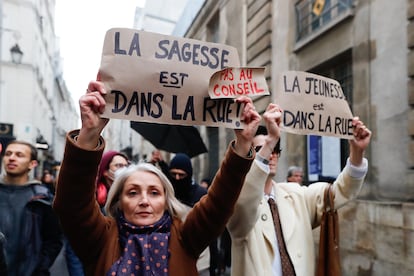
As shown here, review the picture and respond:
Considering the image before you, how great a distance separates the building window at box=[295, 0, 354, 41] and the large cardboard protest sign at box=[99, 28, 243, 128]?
16.4ft

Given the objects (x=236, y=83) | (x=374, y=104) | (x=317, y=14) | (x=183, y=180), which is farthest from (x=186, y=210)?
(x=317, y=14)

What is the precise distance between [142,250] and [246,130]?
672 mm

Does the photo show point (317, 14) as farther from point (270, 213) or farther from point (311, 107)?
point (270, 213)

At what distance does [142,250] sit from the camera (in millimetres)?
1679

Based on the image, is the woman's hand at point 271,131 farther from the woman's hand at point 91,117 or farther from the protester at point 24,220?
the protester at point 24,220

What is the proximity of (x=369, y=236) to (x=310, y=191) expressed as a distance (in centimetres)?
337

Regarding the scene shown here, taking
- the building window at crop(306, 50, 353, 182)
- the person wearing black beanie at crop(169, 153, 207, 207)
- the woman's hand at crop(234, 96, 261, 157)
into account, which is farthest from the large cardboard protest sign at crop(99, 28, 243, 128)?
the building window at crop(306, 50, 353, 182)

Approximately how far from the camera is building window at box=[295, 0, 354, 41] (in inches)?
260

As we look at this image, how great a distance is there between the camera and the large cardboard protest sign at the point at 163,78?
5.93 ft

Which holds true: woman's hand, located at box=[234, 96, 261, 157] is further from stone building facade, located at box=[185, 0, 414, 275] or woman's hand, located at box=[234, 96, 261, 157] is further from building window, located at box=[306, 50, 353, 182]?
building window, located at box=[306, 50, 353, 182]

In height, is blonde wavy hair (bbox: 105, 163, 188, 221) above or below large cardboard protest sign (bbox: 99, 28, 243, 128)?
below

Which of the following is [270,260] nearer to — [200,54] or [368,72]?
[200,54]

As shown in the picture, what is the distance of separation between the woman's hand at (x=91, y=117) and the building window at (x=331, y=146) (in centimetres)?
542

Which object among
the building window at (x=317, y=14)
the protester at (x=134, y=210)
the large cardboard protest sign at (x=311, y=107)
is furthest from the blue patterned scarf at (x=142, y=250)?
the building window at (x=317, y=14)
